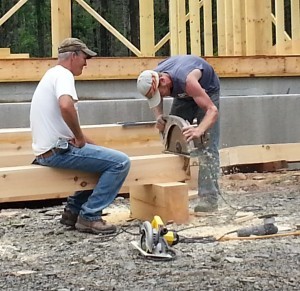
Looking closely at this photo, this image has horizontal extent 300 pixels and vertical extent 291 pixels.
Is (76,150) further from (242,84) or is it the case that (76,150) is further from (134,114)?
(242,84)

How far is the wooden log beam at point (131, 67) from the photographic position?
8.08 meters

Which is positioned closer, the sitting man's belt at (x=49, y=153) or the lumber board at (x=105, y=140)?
the sitting man's belt at (x=49, y=153)

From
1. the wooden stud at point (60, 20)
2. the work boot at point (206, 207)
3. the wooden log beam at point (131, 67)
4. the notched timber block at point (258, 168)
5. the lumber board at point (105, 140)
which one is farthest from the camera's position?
the wooden stud at point (60, 20)

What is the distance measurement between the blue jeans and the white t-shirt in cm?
12

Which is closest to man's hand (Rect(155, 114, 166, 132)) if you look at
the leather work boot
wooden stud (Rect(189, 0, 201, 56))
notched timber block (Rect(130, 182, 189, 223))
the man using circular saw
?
the man using circular saw

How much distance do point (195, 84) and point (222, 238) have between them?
1255mm

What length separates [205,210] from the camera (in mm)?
6016

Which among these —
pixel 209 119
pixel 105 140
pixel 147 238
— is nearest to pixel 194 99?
pixel 209 119

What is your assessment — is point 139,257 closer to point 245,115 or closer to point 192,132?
point 192,132

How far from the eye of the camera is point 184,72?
5504mm

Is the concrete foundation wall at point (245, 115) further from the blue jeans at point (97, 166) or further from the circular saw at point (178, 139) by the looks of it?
the blue jeans at point (97, 166)

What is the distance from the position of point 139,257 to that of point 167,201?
41.1 inches

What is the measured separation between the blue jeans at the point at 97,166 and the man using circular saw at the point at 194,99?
1.96ft

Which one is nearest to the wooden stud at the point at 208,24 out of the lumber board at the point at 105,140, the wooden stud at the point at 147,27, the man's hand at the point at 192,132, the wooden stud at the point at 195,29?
the wooden stud at the point at 195,29
